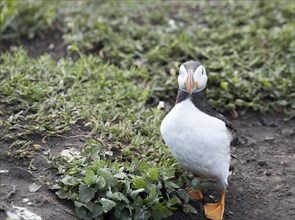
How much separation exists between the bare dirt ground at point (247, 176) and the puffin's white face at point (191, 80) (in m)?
0.88

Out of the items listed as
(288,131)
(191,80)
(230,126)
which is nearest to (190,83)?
(191,80)

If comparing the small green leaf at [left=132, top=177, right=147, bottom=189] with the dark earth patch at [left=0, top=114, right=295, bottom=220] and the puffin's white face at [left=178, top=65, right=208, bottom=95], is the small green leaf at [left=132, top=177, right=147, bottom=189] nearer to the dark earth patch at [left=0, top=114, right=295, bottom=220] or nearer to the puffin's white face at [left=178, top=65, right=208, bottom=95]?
the dark earth patch at [left=0, top=114, right=295, bottom=220]

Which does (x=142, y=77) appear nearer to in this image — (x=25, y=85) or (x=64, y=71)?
(x=64, y=71)

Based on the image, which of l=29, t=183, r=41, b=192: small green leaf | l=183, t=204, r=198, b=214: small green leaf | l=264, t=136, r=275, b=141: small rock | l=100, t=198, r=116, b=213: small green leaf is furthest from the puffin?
l=264, t=136, r=275, b=141: small rock

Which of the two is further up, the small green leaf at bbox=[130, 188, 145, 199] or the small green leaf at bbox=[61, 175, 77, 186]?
the small green leaf at bbox=[61, 175, 77, 186]

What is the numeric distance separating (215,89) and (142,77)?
2.36 feet

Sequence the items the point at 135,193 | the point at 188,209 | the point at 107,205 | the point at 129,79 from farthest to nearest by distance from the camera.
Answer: the point at 129,79 → the point at 188,209 → the point at 135,193 → the point at 107,205

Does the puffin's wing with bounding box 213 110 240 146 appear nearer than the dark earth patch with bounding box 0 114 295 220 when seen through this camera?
No

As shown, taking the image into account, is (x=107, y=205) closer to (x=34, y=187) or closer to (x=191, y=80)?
(x=34, y=187)

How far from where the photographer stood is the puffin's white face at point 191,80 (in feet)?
14.4

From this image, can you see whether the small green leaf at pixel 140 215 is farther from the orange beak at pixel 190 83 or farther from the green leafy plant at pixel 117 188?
the orange beak at pixel 190 83

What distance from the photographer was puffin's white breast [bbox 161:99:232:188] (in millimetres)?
4352

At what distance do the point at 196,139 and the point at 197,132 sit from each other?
47 millimetres

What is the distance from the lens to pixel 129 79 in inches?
249
